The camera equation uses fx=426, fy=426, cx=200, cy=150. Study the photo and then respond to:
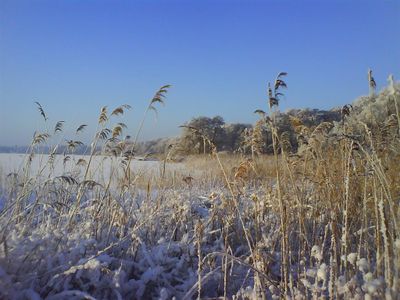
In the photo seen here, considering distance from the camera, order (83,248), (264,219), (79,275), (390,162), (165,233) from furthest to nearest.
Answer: (390,162) → (264,219) → (165,233) → (83,248) → (79,275)

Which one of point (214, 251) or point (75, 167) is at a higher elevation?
point (75, 167)

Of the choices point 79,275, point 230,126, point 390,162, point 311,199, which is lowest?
point 79,275

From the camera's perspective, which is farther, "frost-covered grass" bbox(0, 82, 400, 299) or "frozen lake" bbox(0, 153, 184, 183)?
"frozen lake" bbox(0, 153, 184, 183)

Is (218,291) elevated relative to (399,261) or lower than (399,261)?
lower

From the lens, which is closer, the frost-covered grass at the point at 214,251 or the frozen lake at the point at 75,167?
the frost-covered grass at the point at 214,251

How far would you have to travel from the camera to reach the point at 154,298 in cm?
279

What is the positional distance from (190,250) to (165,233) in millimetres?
608

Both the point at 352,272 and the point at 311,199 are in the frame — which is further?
the point at 311,199

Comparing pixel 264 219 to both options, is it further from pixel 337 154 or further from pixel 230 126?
pixel 230 126

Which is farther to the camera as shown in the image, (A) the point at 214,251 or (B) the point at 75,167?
(B) the point at 75,167

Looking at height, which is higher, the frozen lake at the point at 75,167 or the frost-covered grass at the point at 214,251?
the frozen lake at the point at 75,167

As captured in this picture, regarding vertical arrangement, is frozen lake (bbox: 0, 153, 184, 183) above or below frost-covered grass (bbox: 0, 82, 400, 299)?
above

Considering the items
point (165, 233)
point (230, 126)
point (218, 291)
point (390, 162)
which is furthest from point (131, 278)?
point (230, 126)

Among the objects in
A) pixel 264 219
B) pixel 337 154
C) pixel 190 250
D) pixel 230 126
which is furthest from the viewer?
pixel 230 126
